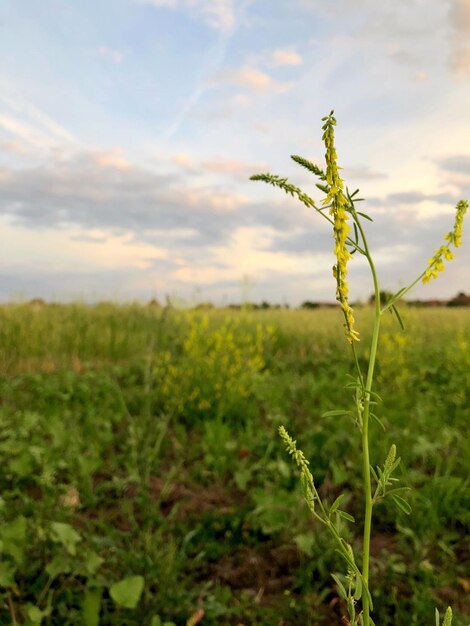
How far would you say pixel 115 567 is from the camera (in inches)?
110

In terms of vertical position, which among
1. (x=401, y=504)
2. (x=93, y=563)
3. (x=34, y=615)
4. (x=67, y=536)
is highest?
(x=401, y=504)

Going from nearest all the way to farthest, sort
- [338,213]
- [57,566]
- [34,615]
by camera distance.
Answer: [338,213] → [34,615] → [57,566]

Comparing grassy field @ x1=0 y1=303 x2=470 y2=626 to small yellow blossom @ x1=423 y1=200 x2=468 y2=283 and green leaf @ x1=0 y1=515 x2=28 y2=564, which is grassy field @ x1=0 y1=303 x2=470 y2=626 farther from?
small yellow blossom @ x1=423 y1=200 x2=468 y2=283

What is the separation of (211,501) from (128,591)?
1234 millimetres

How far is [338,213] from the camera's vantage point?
1031mm

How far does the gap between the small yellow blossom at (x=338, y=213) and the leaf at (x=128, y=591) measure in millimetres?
1810

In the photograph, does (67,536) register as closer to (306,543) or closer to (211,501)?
(306,543)

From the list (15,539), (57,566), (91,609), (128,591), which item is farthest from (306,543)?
(15,539)

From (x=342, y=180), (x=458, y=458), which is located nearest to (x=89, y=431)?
(x=458, y=458)

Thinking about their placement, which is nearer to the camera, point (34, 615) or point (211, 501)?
point (34, 615)

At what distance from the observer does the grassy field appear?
8.63 feet

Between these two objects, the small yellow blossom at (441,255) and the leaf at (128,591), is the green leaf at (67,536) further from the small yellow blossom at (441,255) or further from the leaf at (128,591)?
the small yellow blossom at (441,255)

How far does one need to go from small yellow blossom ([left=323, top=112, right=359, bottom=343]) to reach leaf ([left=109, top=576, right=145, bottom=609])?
71.3 inches

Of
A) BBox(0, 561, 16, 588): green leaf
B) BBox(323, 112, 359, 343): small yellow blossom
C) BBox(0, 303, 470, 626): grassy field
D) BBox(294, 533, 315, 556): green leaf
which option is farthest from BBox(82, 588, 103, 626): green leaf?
BBox(323, 112, 359, 343): small yellow blossom
